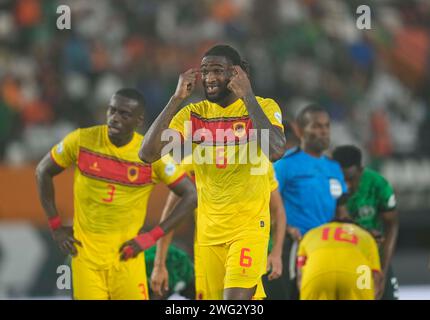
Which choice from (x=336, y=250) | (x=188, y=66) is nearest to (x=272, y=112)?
(x=336, y=250)

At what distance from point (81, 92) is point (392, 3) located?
269 inches

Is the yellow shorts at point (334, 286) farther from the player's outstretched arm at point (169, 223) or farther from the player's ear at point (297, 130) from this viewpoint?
the player's ear at point (297, 130)

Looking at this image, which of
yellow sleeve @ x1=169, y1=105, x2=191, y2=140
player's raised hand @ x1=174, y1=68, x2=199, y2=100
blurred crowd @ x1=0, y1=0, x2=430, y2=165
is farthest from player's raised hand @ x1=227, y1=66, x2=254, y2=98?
blurred crowd @ x1=0, y1=0, x2=430, y2=165

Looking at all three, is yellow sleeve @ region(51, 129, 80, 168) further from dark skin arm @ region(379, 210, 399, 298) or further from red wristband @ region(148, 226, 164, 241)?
dark skin arm @ region(379, 210, 399, 298)

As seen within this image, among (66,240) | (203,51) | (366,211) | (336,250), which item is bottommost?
(336,250)

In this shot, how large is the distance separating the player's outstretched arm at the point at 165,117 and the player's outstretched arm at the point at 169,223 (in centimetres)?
141

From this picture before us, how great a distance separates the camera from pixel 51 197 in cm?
873

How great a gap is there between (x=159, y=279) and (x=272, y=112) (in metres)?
2.10

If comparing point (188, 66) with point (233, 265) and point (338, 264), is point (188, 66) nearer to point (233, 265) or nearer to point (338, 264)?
point (338, 264)

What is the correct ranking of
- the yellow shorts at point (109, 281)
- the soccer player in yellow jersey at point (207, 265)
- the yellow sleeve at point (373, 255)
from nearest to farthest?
the soccer player in yellow jersey at point (207, 265)
the yellow shorts at point (109, 281)
the yellow sleeve at point (373, 255)

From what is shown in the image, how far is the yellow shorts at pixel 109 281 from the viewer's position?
8.52 m

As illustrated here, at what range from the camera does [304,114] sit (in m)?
9.79

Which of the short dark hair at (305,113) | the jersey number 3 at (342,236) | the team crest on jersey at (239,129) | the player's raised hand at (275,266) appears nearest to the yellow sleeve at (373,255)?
the jersey number 3 at (342,236)
